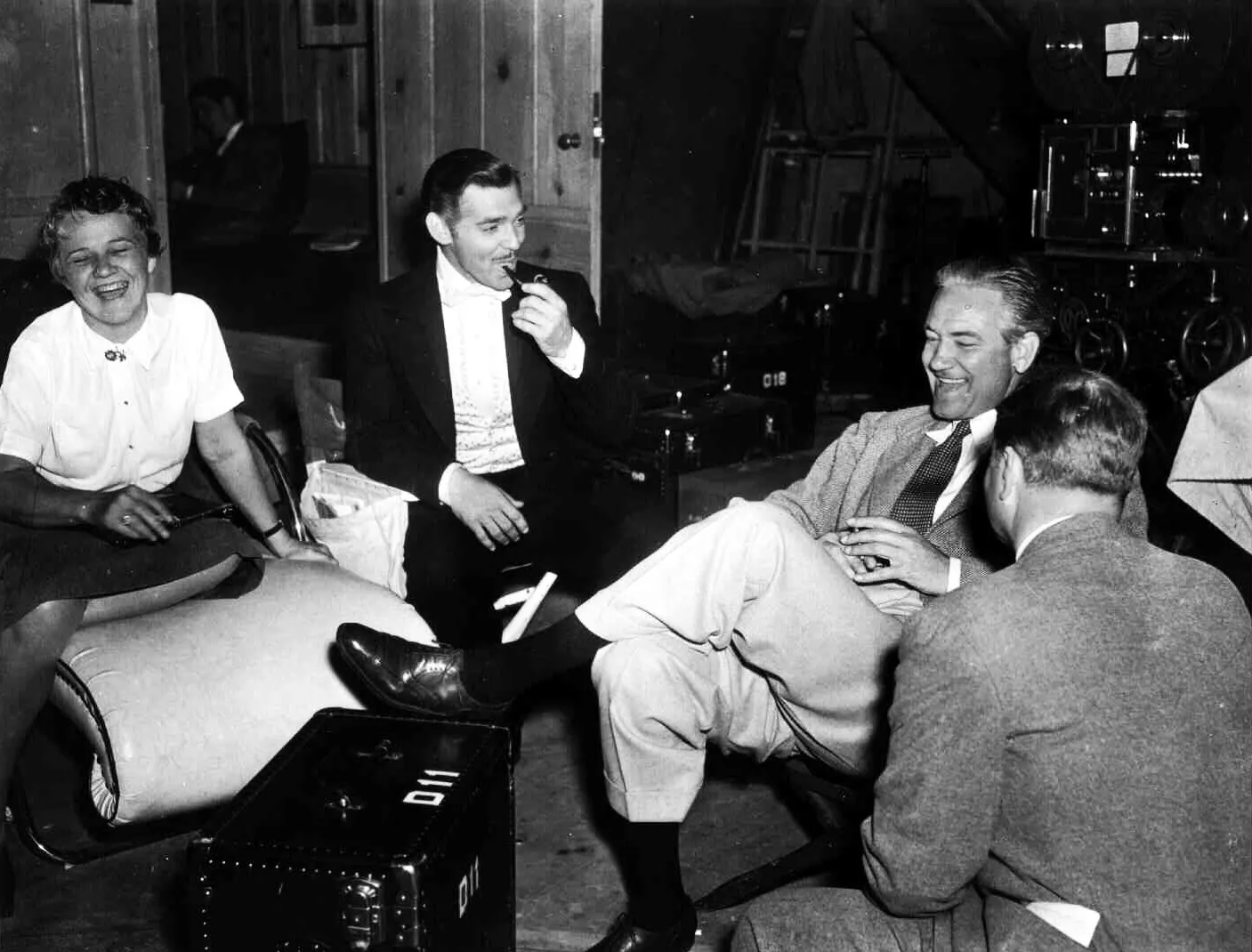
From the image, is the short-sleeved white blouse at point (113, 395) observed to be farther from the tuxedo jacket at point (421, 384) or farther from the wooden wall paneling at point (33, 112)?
the wooden wall paneling at point (33, 112)

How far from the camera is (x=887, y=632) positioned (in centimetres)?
221

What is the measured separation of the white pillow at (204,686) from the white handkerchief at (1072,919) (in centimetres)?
149

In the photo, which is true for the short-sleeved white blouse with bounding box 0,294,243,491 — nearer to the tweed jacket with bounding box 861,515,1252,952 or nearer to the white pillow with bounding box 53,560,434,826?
the white pillow with bounding box 53,560,434,826

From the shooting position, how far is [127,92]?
15.0ft

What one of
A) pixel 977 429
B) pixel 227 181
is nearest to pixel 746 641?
pixel 977 429

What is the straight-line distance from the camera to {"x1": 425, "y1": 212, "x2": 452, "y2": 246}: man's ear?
3.08 metres

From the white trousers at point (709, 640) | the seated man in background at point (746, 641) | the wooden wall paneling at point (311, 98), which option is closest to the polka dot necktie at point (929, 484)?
the seated man in background at point (746, 641)

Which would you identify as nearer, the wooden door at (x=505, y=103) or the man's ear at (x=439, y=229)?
the man's ear at (x=439, y=229)

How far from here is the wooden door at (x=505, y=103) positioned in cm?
437

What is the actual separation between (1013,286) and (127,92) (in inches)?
134

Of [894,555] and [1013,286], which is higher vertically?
[1013,286]

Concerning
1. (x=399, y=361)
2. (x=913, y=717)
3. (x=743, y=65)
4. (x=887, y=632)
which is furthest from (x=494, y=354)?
(x=743, y=65)

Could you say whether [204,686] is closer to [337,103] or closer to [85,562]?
[85,562]

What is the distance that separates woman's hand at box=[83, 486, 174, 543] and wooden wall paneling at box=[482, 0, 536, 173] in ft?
7.61
